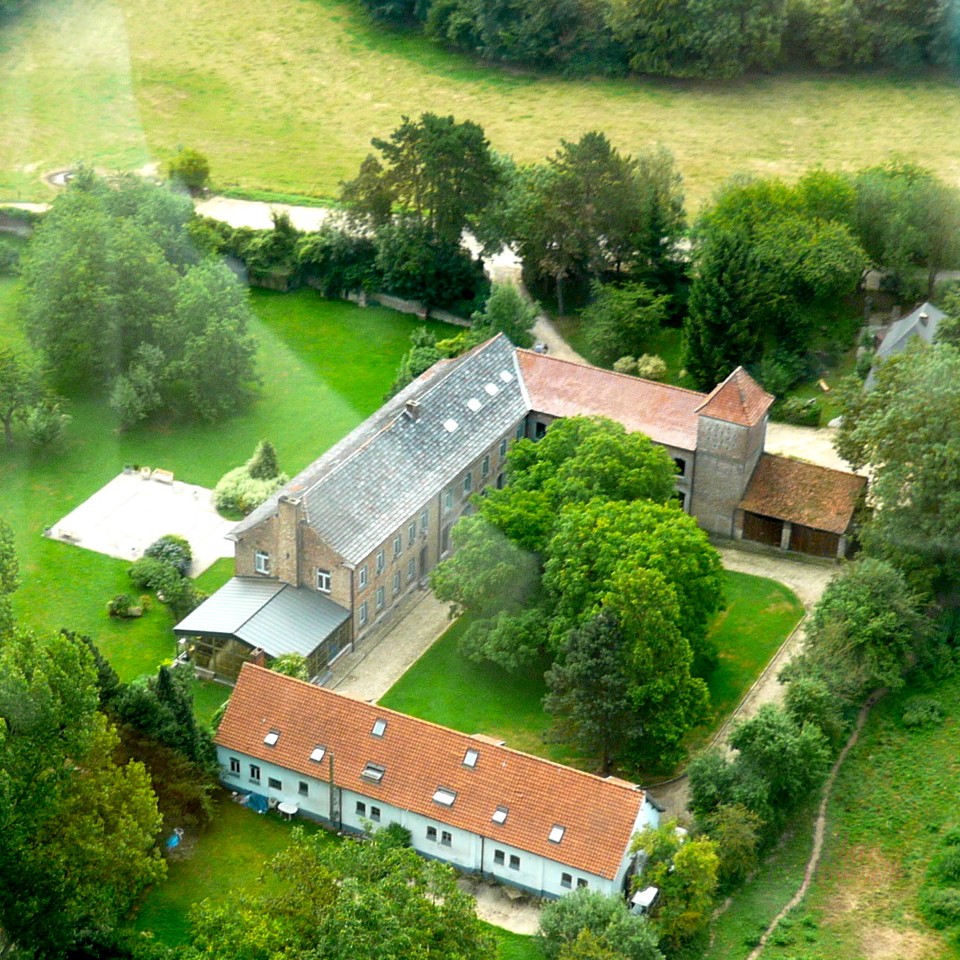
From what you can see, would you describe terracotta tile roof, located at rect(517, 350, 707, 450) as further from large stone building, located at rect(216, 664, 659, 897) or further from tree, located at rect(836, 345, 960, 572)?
large stone building, located at rect(216, 664, 659, 897)

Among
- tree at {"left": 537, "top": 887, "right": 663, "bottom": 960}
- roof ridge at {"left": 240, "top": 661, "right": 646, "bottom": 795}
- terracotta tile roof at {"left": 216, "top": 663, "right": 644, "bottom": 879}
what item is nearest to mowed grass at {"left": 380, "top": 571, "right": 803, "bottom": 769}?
roof ridge at {"left": 240, "top": 661, "right": 646, "bottom": 795}

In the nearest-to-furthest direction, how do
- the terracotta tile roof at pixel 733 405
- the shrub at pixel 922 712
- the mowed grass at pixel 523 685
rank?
the shrub at pixel 922 712 < the mowed grass at pixel 523 685 < the terracotta tile roof at pixel 733 405

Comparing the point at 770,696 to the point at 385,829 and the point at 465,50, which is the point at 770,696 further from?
the point at 465,50

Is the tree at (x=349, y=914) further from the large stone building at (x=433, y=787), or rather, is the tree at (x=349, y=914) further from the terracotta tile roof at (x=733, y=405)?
the terracotta tile roof at (x=733, y=405)

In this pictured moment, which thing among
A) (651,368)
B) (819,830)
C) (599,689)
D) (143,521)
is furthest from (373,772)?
(651,368)

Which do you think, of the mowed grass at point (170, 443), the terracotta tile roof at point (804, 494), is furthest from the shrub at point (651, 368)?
the mowed grass at point (170, 443)

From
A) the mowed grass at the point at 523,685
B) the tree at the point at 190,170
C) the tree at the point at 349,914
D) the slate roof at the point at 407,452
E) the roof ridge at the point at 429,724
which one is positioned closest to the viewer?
the tree at the point at 349,914
